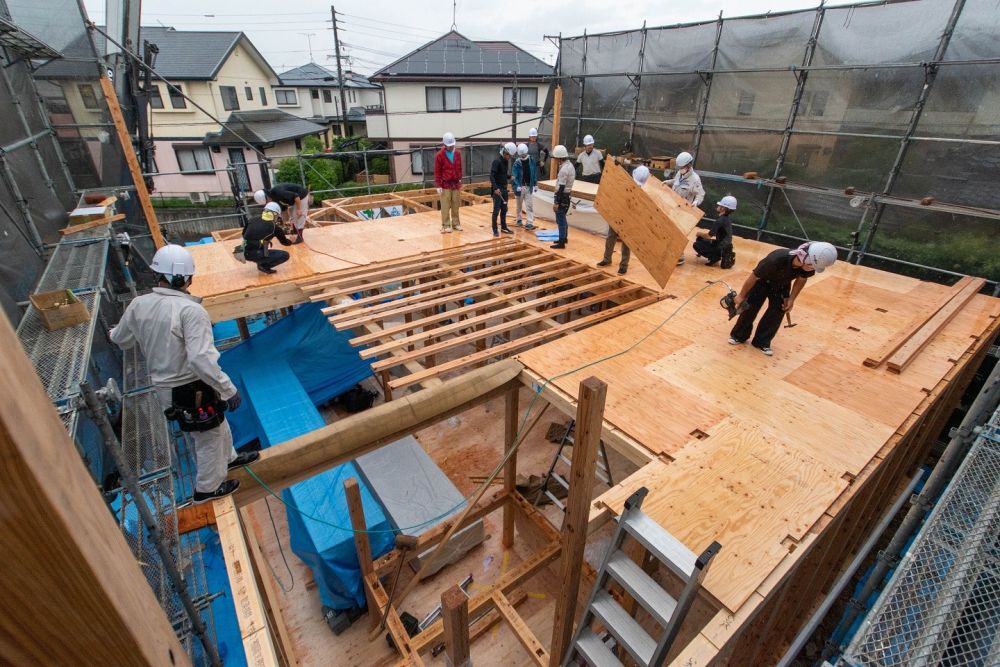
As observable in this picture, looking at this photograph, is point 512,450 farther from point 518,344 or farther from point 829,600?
point 829,600

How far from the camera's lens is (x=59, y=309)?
3.88 metres

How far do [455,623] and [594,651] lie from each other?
982 millimetres

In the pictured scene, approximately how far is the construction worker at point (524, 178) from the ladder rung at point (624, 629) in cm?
729

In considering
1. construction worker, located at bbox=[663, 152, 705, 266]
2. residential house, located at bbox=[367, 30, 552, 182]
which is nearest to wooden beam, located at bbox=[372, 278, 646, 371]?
construction worker, located at bbox=[663, 152, 705, 266]

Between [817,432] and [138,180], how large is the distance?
9379 millimetres

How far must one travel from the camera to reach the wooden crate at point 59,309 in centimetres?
386

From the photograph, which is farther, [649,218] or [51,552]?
[649,218]

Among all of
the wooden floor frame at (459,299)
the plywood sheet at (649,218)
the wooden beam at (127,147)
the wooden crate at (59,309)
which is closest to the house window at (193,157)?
the wooden beam at (127,147)

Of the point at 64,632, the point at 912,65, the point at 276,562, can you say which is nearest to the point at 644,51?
the point at 912,65

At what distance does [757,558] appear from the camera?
2.91 metres

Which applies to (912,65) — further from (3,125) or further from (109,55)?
(109,55)

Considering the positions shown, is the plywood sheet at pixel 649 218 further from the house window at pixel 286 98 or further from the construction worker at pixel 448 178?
the house window at pixel 286 98

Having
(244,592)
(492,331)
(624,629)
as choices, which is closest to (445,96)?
(492,331)

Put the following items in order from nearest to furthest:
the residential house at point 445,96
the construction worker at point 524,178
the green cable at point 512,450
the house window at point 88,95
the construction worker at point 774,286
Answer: the green cable at point 512,450 → the construction worker at point 774,286 → the house window at point 88,95 → the construction worker at point 524,178 → the residential house at point 445,96
